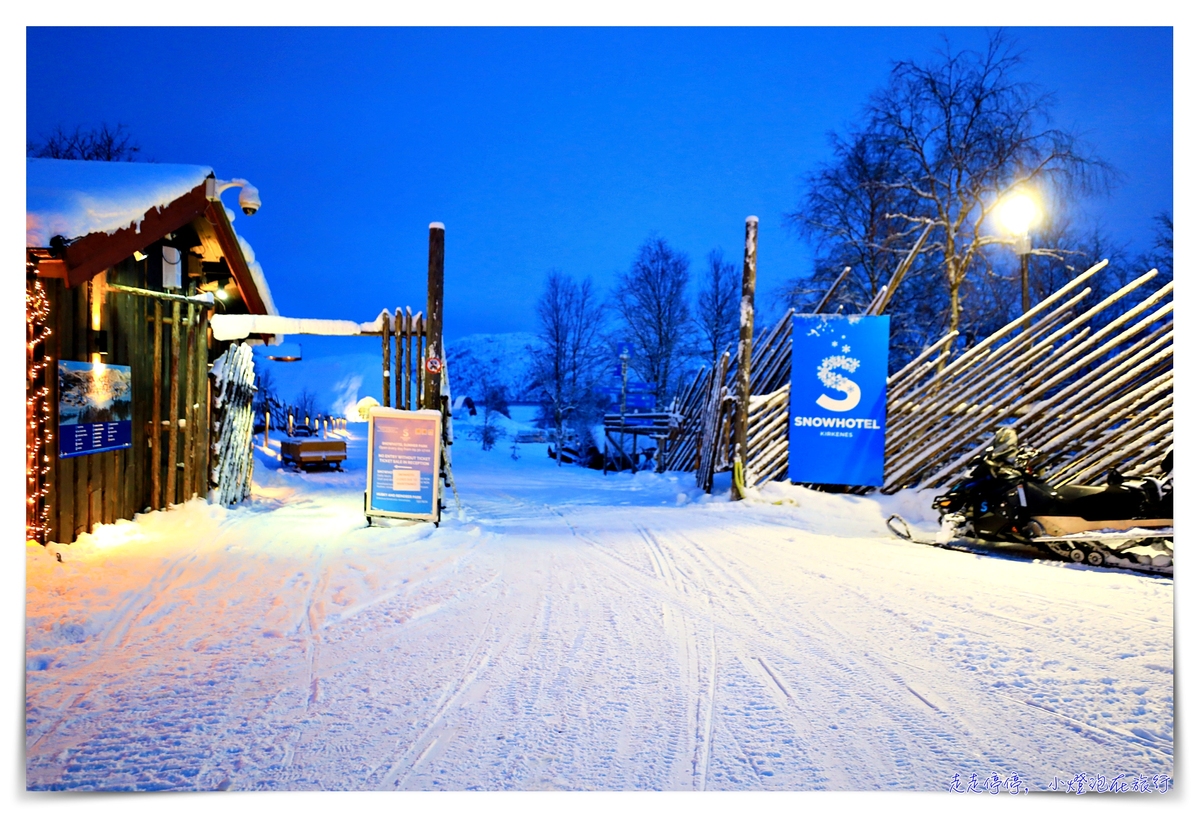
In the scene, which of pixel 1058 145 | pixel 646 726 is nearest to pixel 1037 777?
pixel 646 726

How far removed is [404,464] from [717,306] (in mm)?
26615

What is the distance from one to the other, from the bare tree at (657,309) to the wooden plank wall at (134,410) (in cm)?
2338

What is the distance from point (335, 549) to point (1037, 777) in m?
6.34

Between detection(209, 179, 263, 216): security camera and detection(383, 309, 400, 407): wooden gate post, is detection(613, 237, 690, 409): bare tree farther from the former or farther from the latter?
detection(209, 179, 263, 216): security camera

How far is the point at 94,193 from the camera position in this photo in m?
7.11

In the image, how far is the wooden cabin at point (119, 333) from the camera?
6371mm

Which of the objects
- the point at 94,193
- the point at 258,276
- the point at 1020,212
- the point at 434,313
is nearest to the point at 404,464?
the point at 434,313

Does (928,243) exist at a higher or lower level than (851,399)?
higher

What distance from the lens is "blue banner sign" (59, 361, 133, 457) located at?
6828mm

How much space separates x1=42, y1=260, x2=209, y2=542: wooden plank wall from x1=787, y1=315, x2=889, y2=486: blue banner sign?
8669 millimetres

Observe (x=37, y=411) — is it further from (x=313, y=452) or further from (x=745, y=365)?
(x=313, y=452)

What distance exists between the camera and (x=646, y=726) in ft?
11.1

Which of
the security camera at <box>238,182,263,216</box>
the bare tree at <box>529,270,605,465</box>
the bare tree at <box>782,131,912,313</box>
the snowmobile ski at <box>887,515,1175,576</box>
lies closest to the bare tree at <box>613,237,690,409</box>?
the bare tree at <box>529,270,605,465</box>
